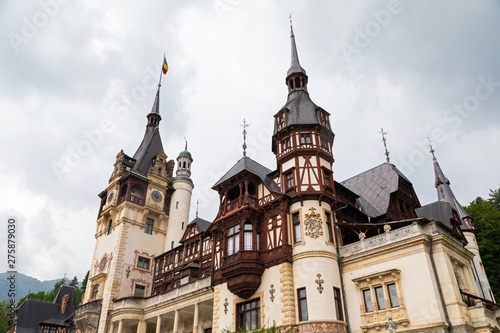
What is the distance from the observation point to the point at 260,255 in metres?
27.6

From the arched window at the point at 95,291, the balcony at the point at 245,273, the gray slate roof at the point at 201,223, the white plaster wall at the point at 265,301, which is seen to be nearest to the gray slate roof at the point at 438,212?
the white plaster wall at the point at 265,301

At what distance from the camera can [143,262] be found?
4584 centimetres

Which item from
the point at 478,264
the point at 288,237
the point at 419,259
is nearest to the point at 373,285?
the point at 419,259

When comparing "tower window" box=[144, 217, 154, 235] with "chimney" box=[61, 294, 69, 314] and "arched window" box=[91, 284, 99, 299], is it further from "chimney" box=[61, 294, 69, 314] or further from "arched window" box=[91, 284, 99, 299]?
"chimney" box=[61, 294, 69, 314]

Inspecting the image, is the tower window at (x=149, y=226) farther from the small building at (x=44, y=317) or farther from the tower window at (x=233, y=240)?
the tower window at (x=233, y=240)

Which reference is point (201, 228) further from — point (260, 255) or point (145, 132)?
point (145, 132)

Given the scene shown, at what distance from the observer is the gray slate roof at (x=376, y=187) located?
32656 millimetres

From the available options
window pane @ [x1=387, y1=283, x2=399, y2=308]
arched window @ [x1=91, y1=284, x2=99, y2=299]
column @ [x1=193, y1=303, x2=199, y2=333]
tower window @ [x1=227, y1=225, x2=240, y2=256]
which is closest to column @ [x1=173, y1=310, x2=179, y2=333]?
column @ [x1=193, y1=303, x2=199, y2=333]

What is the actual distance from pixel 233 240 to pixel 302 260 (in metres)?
5.78

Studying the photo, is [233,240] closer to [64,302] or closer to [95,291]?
[95,291]

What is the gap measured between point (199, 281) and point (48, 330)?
28.6 m

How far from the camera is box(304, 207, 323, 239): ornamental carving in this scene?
26453 mm

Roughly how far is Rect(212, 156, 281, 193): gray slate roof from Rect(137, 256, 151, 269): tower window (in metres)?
18.4

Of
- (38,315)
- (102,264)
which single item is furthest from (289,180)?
(38,315)
